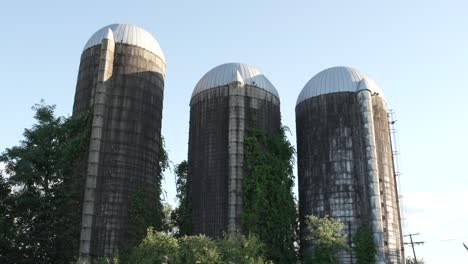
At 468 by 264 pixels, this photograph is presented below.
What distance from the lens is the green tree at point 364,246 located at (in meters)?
43.3

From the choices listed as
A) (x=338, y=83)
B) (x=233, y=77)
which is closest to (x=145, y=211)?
(x=233, y=77)

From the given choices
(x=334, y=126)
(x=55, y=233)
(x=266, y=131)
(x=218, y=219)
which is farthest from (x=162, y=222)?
(x=334, y=126)

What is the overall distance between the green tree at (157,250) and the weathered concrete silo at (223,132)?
11172 mm

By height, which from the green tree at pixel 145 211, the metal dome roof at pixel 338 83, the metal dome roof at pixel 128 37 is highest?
the metal dome roof at pixel 128 37

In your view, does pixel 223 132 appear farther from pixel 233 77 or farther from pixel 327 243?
pixel 327 243

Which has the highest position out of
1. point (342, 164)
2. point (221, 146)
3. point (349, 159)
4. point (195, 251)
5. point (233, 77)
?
point (233, 77)

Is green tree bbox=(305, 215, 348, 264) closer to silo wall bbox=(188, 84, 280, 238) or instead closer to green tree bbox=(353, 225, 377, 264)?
green tree bbox=(353, 225, 377, 264)

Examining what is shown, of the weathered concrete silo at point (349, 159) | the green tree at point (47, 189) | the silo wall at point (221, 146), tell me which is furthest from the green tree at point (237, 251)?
the green tree at point (47, 189)

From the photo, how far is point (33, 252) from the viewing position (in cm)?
4197

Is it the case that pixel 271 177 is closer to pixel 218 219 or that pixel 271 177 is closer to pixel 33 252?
pixel 218 219

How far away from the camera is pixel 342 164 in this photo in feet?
155

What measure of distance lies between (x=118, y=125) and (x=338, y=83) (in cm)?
2232

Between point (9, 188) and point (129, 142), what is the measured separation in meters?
11.4

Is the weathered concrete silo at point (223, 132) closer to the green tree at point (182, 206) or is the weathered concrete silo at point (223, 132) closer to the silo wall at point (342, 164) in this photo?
the green tree at point (182, 206)
